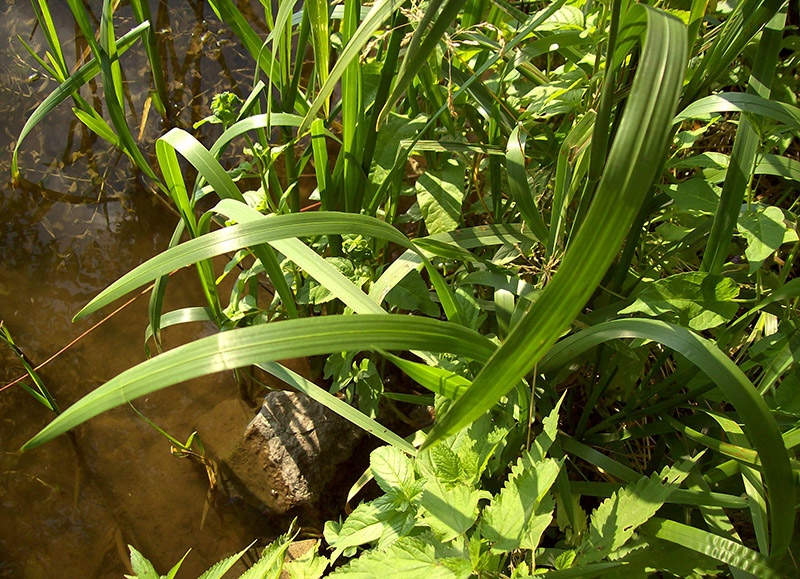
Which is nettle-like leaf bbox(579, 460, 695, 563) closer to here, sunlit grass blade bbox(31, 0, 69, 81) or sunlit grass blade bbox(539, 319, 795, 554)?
sunlit grass blade bbox(539, 319, 795, 554)

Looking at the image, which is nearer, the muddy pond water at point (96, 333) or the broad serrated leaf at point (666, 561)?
the broad serrated leaf at point (666, 561)

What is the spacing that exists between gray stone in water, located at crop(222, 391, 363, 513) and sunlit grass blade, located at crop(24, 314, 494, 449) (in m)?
0.84

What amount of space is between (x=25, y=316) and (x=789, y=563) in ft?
6.32

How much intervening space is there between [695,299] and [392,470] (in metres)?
0.57

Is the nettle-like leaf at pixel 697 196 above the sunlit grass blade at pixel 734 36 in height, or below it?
below

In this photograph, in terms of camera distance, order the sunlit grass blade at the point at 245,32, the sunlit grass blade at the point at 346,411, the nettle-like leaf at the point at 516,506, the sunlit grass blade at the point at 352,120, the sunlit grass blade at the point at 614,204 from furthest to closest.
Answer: the sunlit grass blade at the point at 245,32 → the sunlit grass blade at the point at 352,120 → the sunlit grass blade at the point at 346,411 → the nettle-like leaf at the point at 516,506 → the sunlit grass blade at the point at 614,204

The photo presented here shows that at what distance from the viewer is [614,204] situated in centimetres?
47


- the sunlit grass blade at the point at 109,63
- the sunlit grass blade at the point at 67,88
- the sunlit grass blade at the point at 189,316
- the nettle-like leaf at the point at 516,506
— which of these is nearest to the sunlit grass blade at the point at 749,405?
the nettle-like leaf at the point at 516,506

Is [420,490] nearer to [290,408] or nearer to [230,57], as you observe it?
[290,408]

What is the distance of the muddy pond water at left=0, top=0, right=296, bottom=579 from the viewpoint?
1.39 meters

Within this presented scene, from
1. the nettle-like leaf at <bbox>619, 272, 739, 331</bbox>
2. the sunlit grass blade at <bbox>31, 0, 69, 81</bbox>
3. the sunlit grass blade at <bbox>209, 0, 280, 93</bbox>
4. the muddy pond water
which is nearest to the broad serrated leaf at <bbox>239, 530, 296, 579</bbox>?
the muddy pond water

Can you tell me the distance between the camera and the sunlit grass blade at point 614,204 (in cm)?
46

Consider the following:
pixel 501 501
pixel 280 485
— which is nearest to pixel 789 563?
pixel 501 501

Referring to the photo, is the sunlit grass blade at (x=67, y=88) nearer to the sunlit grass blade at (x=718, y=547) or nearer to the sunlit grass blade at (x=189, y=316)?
the sunlit grass blade at (x=189, y=316)
